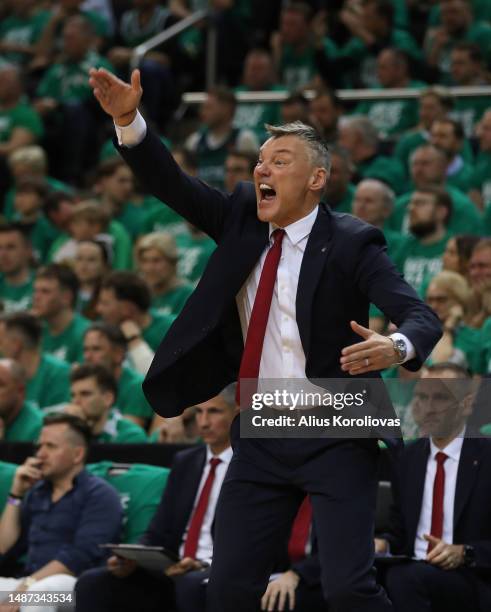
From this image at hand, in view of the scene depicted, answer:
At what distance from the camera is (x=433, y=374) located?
6422mm

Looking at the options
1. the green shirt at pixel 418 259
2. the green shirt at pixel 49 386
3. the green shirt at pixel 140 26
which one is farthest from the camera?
the green shirt at pixel 140 26

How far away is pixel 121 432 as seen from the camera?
Result: 7992mm

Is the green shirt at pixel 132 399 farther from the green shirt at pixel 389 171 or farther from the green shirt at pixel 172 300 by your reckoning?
the green shirt at pixel 389 171

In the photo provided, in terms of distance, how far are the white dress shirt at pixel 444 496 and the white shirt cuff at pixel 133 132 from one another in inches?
95.6

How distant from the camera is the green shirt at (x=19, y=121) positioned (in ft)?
42.8

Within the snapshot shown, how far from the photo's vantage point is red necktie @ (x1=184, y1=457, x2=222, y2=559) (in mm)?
6637

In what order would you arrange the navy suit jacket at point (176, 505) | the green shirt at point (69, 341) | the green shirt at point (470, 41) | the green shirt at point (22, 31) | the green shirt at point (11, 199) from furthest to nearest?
the green shirt at point (22, 31) → the green shirt at point (11, 199) → the green shirt at point (470, 41) → the green shirt at point (69, 341) → the navy suit jacket at point (176, 505)

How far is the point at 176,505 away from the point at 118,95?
285cm

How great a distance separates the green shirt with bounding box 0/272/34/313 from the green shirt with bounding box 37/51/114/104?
10.0 ft

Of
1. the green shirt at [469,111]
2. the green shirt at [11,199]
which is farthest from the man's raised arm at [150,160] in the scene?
the green shirt at [11,199]

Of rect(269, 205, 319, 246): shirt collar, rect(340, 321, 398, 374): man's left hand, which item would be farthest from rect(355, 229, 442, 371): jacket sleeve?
rect(269, 205, 319, 246): shirt collar

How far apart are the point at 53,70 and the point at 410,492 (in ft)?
28.1

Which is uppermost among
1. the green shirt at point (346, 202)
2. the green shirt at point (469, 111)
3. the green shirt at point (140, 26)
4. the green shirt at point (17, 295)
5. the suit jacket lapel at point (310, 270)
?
the green shirt at point (140, 26)

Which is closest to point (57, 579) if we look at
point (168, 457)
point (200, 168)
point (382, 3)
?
point (168, 457)
